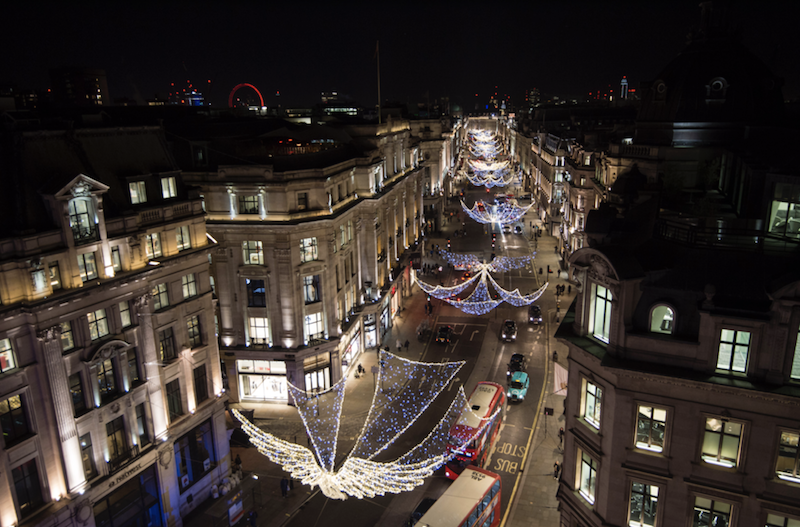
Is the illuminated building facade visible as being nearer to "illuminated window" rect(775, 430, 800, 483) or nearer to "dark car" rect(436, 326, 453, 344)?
"dark car" rect(436, 326, 453, 344)

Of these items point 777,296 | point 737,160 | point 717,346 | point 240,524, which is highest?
point 737,160

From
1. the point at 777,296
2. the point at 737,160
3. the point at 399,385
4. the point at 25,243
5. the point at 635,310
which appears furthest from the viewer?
the point at 399,385

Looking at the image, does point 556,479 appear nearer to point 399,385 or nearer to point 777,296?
point 399,385

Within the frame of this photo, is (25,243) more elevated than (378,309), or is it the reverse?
(25,243)

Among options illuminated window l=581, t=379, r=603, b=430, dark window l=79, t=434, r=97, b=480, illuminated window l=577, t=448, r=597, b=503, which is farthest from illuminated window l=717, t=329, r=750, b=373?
dark window l=79, t=434, r=97, b=480

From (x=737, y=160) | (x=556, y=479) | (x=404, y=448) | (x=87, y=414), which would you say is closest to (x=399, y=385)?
(x=404, y=448)

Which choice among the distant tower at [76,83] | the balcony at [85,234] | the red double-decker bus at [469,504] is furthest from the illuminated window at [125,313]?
the distant tower at [76,83]

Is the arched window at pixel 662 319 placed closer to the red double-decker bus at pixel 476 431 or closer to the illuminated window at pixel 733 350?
the illuminated window at pixel 733 350
